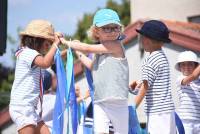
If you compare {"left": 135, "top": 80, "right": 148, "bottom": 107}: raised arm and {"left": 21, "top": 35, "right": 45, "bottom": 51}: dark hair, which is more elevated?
{"left": 21, "top": 35, "right": 45, "bottom": 51}: dark hair

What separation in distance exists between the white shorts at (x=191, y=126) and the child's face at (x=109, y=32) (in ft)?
6.39

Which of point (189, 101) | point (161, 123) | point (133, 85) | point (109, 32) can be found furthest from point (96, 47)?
point (189, 101)

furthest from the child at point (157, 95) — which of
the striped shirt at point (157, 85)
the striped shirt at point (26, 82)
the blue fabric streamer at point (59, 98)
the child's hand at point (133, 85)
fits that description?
the striped shirt at point (26, 82)

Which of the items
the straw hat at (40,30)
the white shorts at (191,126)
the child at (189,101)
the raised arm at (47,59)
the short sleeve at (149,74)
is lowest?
the white shorts at (191,126)

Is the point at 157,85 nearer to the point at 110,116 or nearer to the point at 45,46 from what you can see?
the point at 110,116

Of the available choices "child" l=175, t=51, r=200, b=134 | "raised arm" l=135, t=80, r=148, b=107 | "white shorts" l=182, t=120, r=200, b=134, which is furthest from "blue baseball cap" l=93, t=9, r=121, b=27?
"white shorts" l=182, t=120, r=200, b=134

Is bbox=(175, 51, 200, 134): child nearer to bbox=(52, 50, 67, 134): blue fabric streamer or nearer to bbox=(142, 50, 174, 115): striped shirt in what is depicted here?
bbox=(142, 50, 174, 115): striped shirt

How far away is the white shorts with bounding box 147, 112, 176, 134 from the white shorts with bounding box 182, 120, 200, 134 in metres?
1.18

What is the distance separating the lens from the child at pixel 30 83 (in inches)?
251

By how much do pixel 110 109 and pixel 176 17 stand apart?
9.36 meters

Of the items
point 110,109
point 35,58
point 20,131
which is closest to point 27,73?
point 35,58

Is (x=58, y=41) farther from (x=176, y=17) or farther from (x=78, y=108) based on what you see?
(x=176, y=17)

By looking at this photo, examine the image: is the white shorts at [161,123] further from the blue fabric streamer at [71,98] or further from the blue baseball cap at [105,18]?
the blue baseball cap at [105,18]

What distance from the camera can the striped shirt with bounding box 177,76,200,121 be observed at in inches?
301
